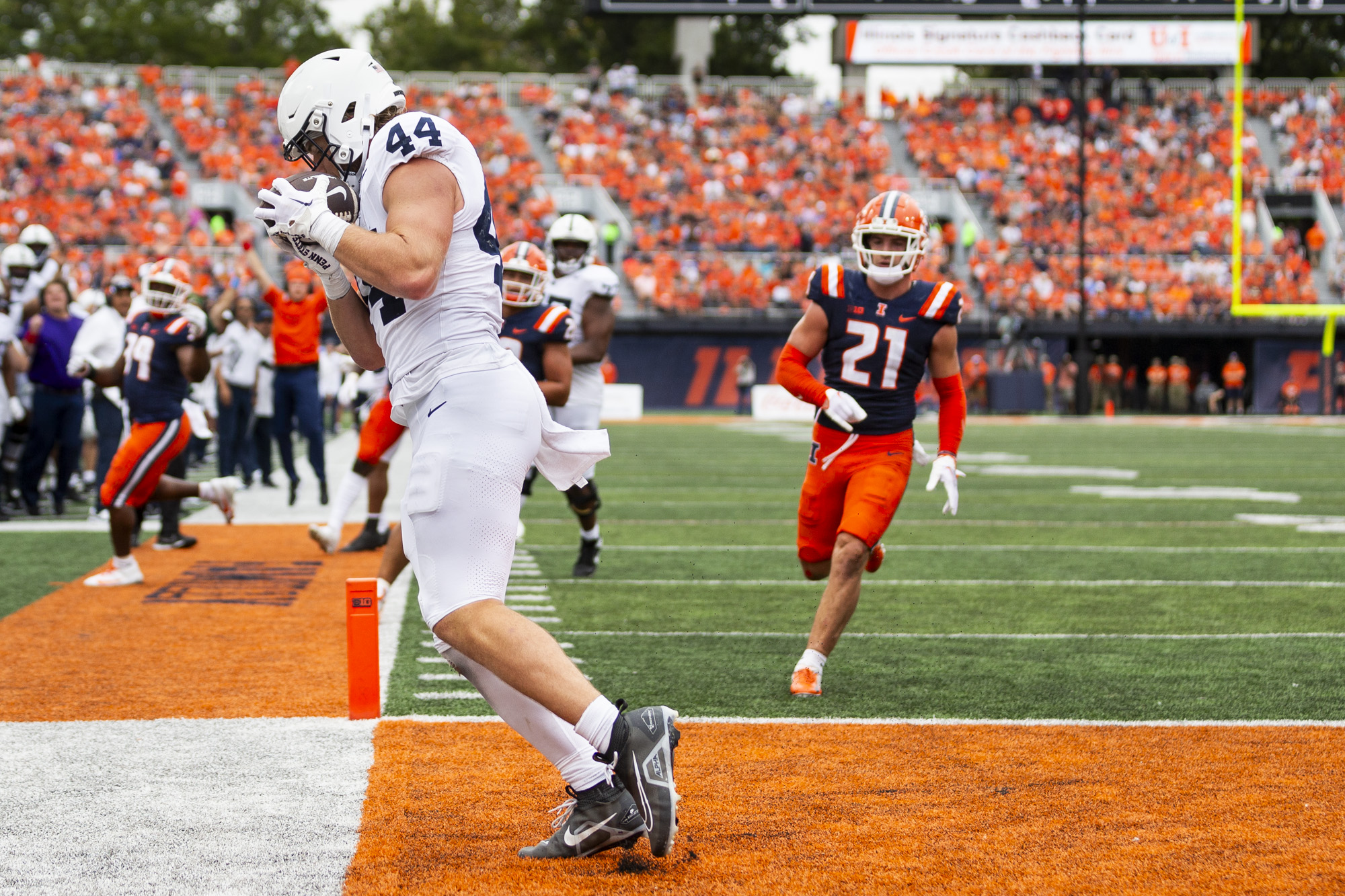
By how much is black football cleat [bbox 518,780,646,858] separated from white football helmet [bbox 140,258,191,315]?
5477 mm

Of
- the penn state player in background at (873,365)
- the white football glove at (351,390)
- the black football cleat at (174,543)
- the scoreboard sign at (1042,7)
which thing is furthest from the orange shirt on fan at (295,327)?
the scoreboard sign at (1042,7)

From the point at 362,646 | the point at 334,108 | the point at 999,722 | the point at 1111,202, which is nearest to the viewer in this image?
the point at 334,108

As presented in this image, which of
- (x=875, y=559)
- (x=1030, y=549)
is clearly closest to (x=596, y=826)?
(x=875, y=559)

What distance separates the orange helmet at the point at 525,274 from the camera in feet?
23.2

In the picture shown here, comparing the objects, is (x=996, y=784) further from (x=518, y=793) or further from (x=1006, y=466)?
(x=1006, y=466)

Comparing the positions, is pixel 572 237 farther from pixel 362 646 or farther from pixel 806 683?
pixel 362 646

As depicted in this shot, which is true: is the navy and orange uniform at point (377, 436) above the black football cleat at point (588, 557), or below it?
above

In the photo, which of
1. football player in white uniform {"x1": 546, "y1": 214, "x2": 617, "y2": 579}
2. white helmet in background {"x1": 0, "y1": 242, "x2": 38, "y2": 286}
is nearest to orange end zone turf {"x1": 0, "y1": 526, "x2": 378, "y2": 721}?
football player in white uniform {"x1": 546, "y1": 214, "x2": 617, "y2": 579}

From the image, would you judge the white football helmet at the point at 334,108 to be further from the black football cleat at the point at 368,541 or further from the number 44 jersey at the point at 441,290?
the black football cleat at the point at 368,541

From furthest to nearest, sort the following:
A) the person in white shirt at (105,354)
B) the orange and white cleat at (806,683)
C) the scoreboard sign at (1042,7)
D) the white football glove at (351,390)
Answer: the scoreboard sign at (1042,7)
the white football glove at (351,390)
the person in white shirt at (105,354)
the orange and white cleat at (806,683)

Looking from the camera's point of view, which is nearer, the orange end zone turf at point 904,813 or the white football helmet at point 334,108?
the orange end zone turf at point 904,813

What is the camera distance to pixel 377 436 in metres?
8.15

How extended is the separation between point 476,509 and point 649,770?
676 mm

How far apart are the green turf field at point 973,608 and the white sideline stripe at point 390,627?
6cm
